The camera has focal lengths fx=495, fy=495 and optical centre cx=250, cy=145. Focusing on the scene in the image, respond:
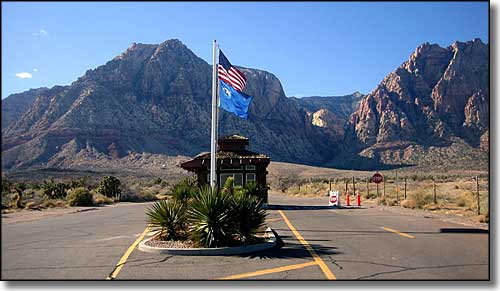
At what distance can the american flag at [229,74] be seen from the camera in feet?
48.1

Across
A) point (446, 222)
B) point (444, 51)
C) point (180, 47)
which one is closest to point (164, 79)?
point (180, 47)

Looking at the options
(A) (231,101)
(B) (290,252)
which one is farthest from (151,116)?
(B) (290,252)

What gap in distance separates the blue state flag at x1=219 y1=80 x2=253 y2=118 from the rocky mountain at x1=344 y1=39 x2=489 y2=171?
83088mm

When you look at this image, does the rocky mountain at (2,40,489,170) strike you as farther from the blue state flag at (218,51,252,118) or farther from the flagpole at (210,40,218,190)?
the flagpole at (210,40,218,190)

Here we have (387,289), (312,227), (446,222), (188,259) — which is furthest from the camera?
(446,222)

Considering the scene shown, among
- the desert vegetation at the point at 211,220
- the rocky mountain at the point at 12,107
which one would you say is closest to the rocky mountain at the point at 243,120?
the rocky mountain at the point at 12,107

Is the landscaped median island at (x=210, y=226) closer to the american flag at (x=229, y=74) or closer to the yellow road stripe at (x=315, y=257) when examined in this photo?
the yellow road stripe at (x=315, y=257)

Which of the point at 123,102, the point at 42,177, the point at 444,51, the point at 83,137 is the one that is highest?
the point at 444,51

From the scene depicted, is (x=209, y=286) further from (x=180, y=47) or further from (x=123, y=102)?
(x=180, y=47)

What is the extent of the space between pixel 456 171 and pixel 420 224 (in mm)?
73063

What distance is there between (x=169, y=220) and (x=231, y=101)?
4.37m

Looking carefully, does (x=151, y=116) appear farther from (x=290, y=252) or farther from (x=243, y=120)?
(x=290, y=252)

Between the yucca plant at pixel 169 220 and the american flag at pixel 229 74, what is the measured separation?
4.26m

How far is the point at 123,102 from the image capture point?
12100 centimetres
